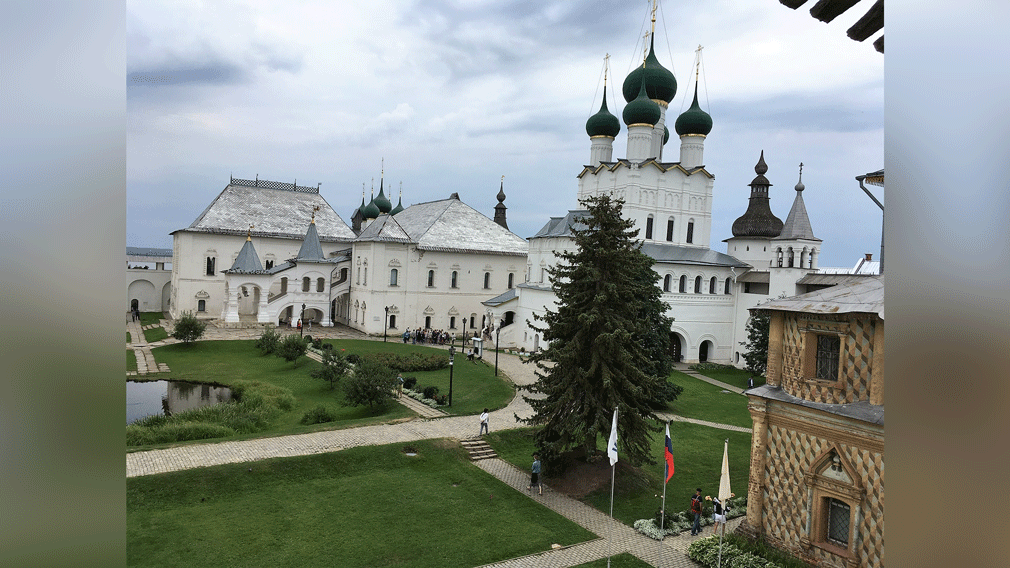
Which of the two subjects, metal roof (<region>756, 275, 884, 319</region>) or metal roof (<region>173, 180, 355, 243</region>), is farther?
metal roof (<region>173, 180, 355, 243</region>)

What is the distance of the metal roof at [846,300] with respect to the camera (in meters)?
10.9

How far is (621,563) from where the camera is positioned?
1349 centimetres

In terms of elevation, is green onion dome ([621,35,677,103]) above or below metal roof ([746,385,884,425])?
above

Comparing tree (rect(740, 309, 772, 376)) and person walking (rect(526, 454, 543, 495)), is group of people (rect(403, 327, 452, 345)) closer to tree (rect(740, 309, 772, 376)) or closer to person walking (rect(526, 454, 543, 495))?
tree (rect(740, 309, 772, 376))

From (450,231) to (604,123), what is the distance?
14.7 meters

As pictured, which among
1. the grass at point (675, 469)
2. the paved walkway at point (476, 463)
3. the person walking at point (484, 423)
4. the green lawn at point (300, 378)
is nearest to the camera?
the paved walkway at point (476, 463)

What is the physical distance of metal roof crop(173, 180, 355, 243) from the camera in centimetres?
5038

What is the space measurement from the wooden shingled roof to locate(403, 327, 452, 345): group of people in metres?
40.3

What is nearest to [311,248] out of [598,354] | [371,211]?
[371,211]

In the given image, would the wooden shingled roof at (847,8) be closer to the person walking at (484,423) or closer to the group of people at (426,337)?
the person walking at (484,423)

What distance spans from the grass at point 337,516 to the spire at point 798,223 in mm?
29331

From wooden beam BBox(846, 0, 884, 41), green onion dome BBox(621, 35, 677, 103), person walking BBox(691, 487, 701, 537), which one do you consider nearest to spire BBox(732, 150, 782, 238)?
green onion dome BBox(621, 35, 677, 103)

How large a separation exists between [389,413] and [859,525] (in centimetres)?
1687

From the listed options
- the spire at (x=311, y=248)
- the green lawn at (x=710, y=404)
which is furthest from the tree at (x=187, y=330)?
the green lawn at (x=710, y=404)
